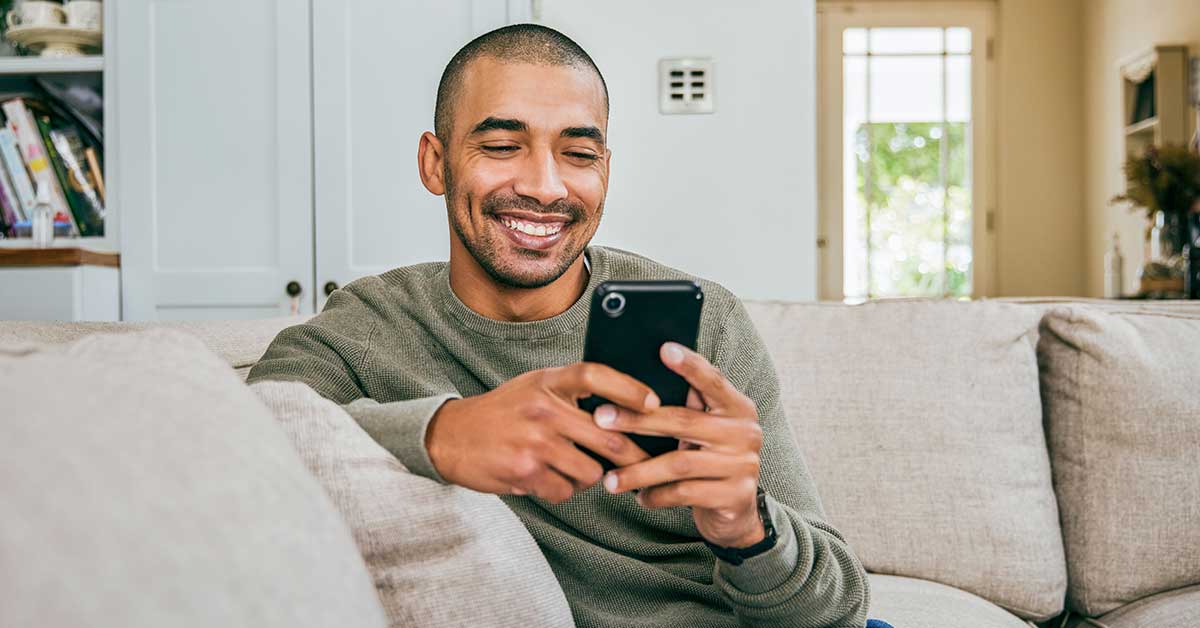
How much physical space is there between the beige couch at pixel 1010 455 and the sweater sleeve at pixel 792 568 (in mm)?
459

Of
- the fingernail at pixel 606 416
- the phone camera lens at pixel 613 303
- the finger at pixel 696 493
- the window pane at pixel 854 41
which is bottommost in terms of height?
the finger at pixel 696 493

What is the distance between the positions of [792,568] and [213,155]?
7.79 ft

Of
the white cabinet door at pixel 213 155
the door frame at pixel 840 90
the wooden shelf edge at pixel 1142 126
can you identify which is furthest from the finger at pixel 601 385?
the door frame at pixel 840 90

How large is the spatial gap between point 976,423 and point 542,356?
0.75m

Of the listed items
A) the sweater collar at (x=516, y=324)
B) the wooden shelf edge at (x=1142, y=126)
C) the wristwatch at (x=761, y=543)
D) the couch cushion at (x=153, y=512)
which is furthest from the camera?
the wooden shelf edge at (x=1142, y=126)

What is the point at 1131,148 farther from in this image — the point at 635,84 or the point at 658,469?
the point at 658,469

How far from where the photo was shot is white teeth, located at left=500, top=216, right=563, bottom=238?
1.22 meters

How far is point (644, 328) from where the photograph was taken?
2.47ft

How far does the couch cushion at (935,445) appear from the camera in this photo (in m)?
1.55

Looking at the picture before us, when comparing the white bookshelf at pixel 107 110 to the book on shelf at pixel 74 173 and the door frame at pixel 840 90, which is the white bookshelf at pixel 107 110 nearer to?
the book on shelf at pixel 74 173

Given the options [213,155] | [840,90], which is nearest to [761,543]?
[213,155]

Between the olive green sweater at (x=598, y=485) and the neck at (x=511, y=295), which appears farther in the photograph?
the neck at (x=511, y=295)

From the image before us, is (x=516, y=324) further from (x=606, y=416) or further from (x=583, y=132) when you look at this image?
(x=606, y=416)

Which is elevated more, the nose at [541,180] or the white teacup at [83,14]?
the white teacup at [83,14]
